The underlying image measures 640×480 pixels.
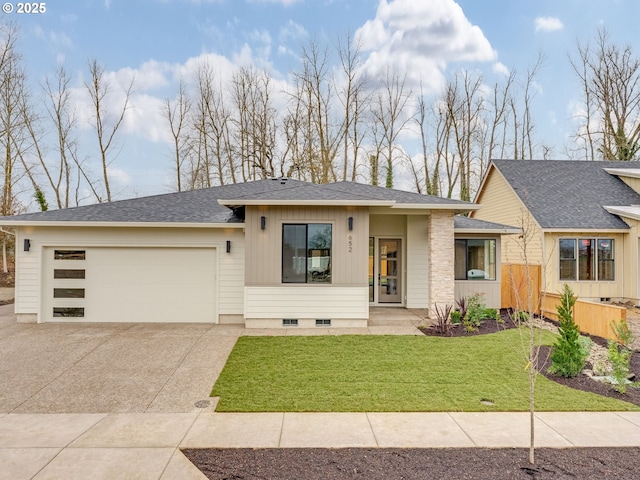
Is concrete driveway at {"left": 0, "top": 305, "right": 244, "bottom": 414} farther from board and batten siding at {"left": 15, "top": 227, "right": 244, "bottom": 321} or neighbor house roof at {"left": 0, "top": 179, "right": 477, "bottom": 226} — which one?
neighbor house roof at {"left": 0, "top": 179, "right": 477, "bottom": 226}

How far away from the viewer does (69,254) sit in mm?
9891

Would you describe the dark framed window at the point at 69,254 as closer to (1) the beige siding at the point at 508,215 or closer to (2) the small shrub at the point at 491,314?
(2) the small shrub at the point at 491,314

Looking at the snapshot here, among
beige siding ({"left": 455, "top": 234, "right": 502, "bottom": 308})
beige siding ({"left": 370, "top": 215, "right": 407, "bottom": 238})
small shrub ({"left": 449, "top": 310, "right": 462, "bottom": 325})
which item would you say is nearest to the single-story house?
small shrub ({"left": 449, "top": 310, "right": 462, "bottom": 325})

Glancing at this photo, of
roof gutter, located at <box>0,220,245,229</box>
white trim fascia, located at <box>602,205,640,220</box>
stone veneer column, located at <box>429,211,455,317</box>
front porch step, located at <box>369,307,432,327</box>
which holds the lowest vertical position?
front porch step, located at <box>369,307,432,327</box>

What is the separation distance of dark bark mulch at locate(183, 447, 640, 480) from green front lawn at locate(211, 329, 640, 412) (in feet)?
3.28

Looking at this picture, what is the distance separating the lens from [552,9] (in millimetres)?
17359

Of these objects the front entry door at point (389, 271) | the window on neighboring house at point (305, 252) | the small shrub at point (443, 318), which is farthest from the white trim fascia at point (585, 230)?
the window on neighboring house at point (305, 252)

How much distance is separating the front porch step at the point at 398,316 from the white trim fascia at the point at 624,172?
36.7 feet

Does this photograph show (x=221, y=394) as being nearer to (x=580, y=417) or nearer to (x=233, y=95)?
(x=580, y=417)

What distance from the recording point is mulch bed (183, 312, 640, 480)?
3371 mm

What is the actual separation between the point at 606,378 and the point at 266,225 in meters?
7.01

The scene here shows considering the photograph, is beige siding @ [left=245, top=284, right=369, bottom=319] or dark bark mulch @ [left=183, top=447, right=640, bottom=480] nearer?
dark bark mulch @ [left=183, top=447, right=640, bottom=480]

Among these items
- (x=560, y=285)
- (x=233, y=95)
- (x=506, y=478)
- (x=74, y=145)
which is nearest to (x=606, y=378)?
(x=506, y=478)

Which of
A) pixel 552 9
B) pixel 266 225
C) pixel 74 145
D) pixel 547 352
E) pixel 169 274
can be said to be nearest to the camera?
pixel 547 352
